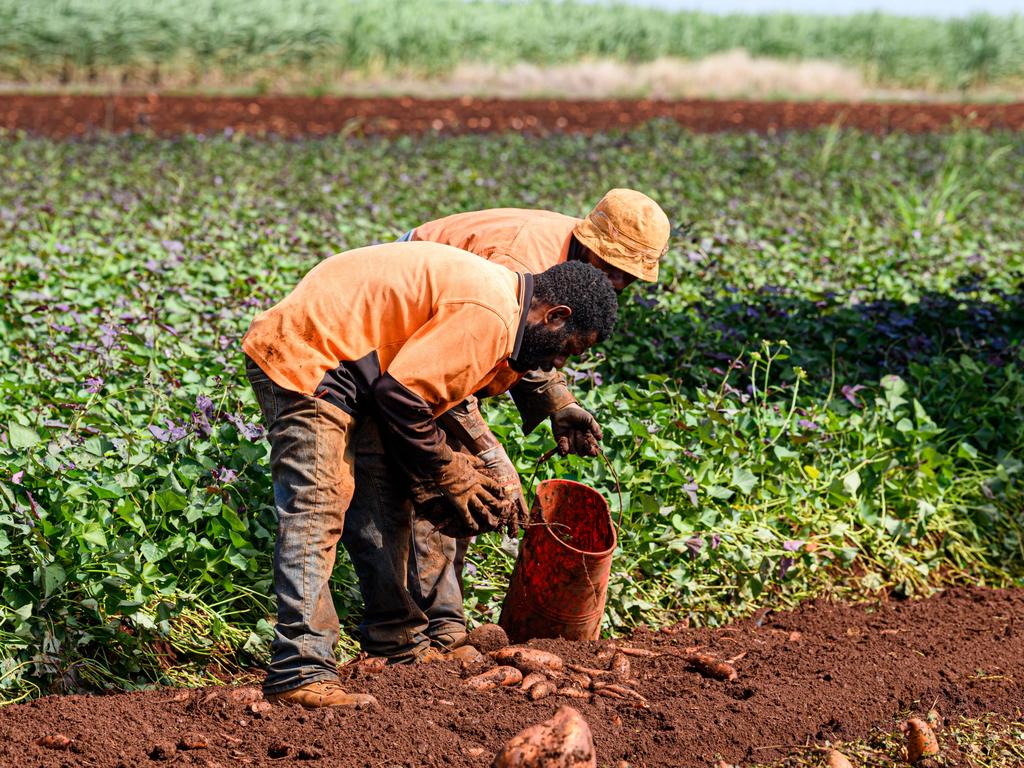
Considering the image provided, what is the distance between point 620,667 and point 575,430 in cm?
78

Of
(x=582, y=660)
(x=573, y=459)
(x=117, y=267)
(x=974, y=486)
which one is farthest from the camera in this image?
(x=117, y=267)

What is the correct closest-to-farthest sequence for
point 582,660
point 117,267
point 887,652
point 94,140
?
point 582,660 → point 887,652 → point 117,267 → point 94,140

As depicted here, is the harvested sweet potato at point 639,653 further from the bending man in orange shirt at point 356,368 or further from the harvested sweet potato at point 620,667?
the bending man in orange shirt at point 356,368

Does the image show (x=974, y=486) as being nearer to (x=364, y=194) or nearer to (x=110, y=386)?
(x=110, y=386)

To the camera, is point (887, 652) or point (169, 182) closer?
point (887, 652)

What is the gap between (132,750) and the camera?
2.77 metres

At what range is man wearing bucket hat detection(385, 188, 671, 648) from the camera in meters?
3.50

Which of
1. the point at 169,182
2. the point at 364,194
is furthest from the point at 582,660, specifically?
the point at 169,182

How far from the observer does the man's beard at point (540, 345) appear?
118 inches

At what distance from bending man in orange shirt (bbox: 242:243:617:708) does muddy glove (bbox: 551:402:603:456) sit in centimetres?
63

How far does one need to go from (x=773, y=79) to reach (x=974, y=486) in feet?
75.1

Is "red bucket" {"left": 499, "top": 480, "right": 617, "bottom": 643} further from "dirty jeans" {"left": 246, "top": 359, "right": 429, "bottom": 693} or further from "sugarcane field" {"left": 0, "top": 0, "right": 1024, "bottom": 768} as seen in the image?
"dirty jeans" {"left": 246, "top": 359, "right": 429, "bottom": 693}

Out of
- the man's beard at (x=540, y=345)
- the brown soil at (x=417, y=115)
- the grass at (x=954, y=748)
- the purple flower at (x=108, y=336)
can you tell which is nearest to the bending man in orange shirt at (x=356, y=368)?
the man's beard at (x=540, y=345)

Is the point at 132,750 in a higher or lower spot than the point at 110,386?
lower
